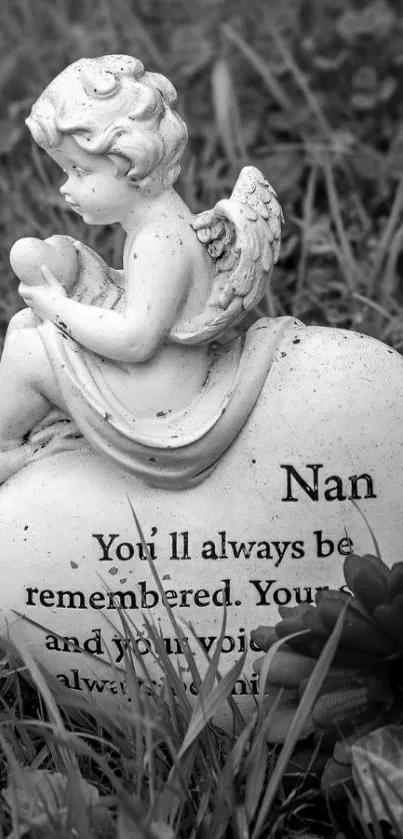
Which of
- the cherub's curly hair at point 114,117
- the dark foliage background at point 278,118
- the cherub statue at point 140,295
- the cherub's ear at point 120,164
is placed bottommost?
the dark foliage background at point 278,118

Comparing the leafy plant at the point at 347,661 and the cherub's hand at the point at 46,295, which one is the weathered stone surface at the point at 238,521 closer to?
the leafy plant at the point at 347,661

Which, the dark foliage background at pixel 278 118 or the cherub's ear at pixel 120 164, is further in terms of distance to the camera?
the dark foliage background at pixel 278 118

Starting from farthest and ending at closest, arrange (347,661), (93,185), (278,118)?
(278,118) < (93,185) < (347,661)

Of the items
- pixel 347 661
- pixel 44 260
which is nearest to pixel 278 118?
pixel 44 260

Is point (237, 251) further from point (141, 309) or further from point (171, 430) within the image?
point (171, 430)

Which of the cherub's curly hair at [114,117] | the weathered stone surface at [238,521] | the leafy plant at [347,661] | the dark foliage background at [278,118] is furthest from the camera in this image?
the dark foliage background at [278,118]

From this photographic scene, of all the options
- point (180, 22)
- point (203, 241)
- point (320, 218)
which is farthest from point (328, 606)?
point (180, 22)

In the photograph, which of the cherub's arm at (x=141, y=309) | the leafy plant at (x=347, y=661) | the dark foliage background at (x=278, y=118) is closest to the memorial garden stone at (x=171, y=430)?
the cherub's arm at (x=141, y=309)

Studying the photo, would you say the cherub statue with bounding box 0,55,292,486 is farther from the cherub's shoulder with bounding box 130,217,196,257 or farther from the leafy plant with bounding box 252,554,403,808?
the leafy plant with bounding box 252,554,403,808
